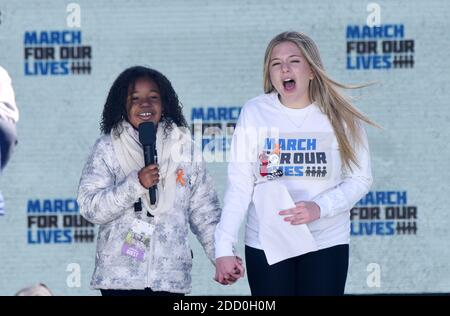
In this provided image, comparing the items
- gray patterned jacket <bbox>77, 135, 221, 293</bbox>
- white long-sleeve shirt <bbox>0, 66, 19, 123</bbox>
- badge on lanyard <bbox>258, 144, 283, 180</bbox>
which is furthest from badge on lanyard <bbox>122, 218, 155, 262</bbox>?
white long-sleeve shirt <bbox>0, 66, 19, 123</bbox>

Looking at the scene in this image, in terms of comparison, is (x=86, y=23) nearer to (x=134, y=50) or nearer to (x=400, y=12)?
(x=134, y=50)

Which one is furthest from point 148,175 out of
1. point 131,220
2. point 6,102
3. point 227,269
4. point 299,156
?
point 6,102

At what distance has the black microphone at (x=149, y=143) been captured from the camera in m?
4.77

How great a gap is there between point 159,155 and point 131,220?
284 mm

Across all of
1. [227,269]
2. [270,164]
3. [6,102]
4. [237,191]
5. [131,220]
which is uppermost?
[6,102]

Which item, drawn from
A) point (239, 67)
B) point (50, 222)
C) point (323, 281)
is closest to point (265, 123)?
point (323, 281)

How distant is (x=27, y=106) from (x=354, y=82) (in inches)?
60.2

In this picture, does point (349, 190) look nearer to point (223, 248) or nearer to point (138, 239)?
point (223, 248)

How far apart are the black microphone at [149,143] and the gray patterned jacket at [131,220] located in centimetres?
6

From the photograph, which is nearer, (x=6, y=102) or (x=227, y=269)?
(x=6, y=102)

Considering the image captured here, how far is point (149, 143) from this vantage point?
188 inches

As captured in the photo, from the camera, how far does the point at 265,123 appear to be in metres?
4.77

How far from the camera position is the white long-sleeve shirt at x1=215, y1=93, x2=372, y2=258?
475cm

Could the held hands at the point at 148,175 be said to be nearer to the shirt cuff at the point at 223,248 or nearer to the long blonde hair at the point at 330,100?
the shirt cuff at the point at 223,248
